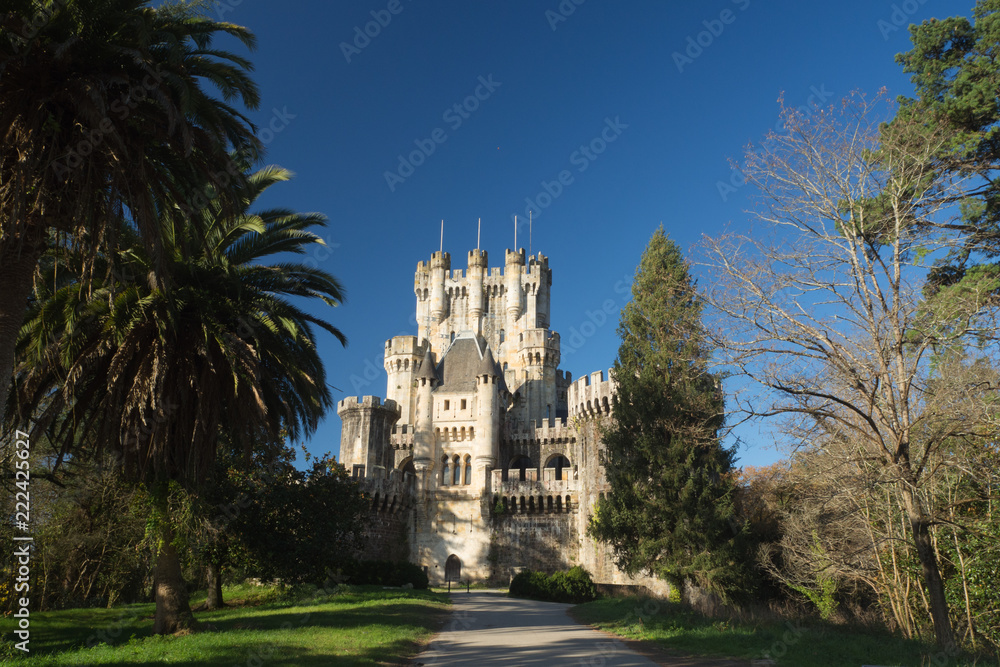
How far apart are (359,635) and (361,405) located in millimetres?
34284

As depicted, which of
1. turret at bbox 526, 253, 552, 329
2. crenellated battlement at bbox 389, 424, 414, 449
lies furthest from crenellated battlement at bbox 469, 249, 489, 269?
crenellated battlement at bbox 389, 424, 414, 449

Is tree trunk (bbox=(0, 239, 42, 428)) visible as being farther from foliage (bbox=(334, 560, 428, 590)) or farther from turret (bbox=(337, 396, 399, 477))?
turret (bbox=(337, 396, 399, 477))

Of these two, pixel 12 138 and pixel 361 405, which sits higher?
pixel 361 405

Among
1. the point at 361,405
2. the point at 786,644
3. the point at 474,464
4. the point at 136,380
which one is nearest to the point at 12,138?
the point at 136,380

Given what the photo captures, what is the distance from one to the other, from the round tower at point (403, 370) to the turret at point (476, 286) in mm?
7606

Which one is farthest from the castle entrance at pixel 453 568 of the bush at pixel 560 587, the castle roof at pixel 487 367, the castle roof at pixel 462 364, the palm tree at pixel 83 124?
the palm tree at pixel 83 124

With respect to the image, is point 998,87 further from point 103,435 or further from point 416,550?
point 416,550

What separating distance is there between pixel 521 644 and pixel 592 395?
25.6 metres

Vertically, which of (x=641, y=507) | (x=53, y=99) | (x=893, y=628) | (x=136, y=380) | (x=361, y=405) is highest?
(x=361, y=405)

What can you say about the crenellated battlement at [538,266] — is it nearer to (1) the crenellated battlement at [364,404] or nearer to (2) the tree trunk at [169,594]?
(1) the crenellated battlement at [364,404]

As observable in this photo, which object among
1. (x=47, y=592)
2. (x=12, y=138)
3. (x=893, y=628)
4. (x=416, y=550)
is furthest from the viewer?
(x=416, y=550)

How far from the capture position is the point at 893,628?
648 inches

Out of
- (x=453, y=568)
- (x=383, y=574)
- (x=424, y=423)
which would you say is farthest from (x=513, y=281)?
(x=383, y=574)

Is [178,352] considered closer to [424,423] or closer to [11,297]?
[11,297]
